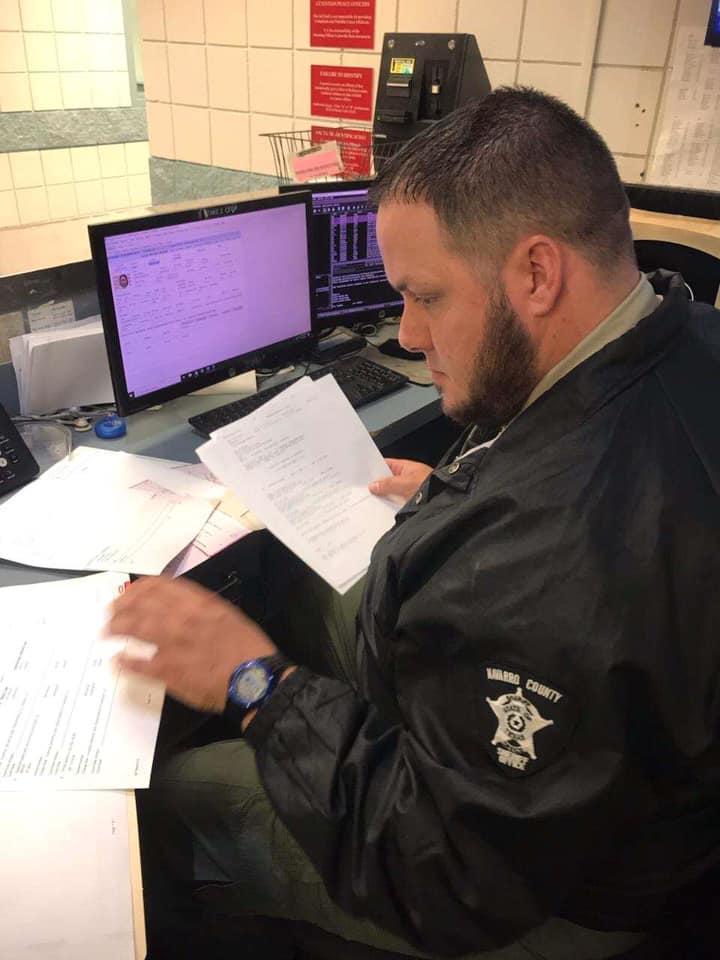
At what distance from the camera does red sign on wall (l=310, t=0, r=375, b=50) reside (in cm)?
252

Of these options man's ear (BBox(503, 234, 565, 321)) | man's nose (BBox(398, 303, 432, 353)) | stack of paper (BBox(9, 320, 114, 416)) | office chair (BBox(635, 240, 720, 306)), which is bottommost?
stack of paper (BBox(9, 320, 114, 416))

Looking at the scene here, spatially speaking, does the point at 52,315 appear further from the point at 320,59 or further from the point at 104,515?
the point at 320,59

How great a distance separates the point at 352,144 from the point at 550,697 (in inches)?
95.0

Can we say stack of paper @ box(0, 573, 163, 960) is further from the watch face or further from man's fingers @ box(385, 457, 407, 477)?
man's fingers @ box(385, 457, 407, 477)

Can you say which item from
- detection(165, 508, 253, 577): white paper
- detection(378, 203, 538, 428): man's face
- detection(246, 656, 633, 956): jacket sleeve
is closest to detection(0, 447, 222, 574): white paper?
detection(165, 508, 253, 577): white paper

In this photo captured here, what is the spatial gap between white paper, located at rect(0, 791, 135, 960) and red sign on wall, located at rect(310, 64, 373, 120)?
7.96 feet

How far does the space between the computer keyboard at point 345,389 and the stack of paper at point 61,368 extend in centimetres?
22

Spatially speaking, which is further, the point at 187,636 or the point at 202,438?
the point at 202,438

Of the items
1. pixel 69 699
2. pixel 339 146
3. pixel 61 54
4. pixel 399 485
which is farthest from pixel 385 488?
pixel 61 54

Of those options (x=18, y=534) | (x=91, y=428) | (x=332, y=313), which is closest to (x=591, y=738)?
(x=18, y=534)

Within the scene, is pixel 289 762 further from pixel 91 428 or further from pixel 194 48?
pixel 194 48

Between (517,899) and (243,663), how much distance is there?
0.37 meters

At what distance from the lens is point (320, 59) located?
2.67 meters

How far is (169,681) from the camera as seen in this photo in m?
0.88
